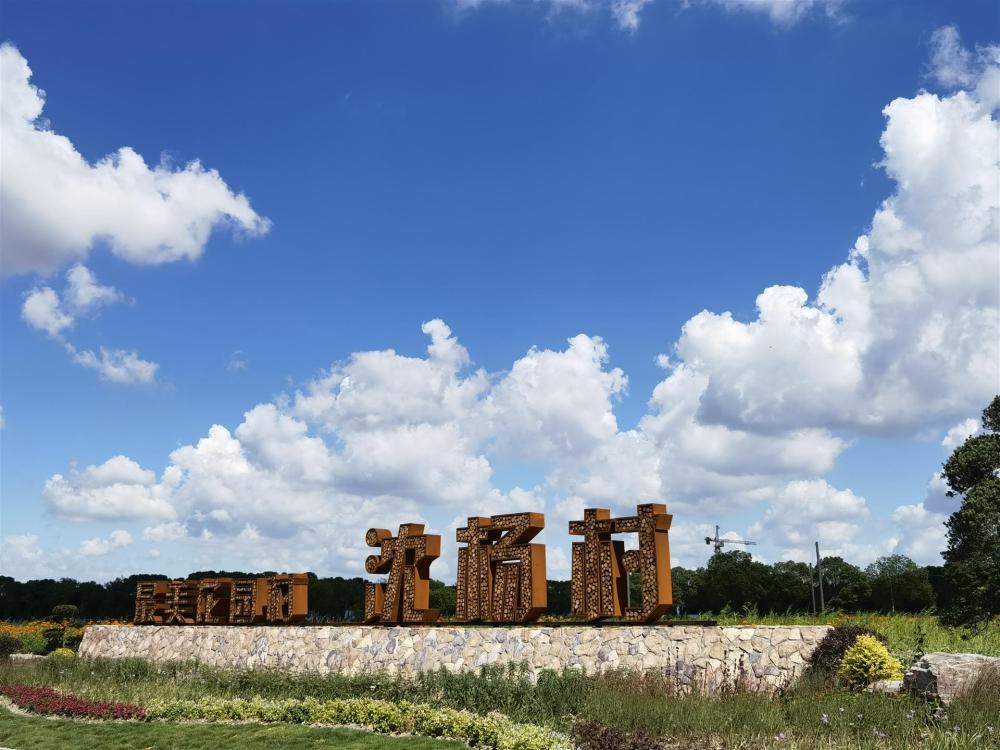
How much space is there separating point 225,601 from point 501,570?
12.9 metres

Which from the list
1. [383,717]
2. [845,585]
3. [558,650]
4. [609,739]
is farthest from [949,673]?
[845,585]

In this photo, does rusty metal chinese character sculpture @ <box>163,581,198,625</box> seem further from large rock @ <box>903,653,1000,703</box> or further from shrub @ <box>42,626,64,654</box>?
large rock @ <box>903,653,1000,703</box>

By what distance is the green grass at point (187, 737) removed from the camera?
14.7 metres

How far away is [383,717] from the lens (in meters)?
16.0

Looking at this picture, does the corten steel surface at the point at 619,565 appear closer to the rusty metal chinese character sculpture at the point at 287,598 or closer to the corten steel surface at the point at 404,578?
the corten steel surface at the point at 404,578

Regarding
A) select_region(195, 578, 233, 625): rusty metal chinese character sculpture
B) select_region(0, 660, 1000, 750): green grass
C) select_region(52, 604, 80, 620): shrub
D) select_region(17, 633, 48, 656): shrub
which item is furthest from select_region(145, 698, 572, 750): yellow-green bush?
select_region(52, 604, 80, 620): shrub

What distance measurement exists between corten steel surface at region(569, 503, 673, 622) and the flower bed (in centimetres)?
1014

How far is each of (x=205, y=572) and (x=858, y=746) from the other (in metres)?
50.2

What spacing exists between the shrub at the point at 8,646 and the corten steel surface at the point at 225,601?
8.26 meters

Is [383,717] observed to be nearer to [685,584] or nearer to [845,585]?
[685,584]

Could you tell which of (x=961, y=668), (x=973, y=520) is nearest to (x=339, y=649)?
(x=961, y=668)

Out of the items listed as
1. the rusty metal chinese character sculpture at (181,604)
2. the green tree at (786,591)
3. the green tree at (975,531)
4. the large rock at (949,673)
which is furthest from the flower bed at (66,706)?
the green tree at (786,591)

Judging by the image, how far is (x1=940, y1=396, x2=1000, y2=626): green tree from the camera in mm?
30109

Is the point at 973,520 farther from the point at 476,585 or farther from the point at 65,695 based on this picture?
the point at 65,695
